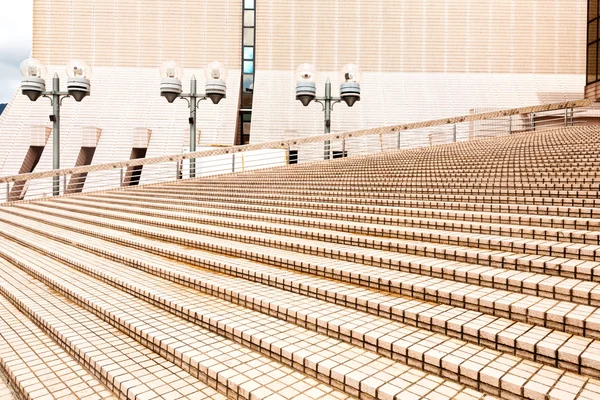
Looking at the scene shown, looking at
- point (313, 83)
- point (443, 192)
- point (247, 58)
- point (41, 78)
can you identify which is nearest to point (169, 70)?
point (41, 78)

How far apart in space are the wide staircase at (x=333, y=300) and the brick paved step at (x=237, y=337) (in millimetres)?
16

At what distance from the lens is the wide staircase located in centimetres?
278

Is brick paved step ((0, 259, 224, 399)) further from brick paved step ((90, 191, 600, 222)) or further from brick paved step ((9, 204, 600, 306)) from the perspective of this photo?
brick paved step ((90, 191, 600, 222))

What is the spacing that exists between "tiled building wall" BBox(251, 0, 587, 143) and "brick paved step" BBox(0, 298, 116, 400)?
70.9ft

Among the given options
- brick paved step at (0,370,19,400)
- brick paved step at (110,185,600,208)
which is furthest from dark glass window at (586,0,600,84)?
brick paved step at (0,370,19,400)

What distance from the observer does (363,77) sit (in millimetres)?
25688

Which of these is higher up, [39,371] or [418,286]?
[418,286]

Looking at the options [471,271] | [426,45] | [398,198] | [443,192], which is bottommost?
[471,271]

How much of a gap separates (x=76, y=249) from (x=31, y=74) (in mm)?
8471

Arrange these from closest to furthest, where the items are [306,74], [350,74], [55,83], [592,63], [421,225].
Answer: [421,225] → [55,83] → [306,74] → [350,74] → [592,63]

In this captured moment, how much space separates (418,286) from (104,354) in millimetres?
2589

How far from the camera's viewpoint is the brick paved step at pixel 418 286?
296cm

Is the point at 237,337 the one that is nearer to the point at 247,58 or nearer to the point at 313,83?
the point at 313,83

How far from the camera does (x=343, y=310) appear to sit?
3693 mm
